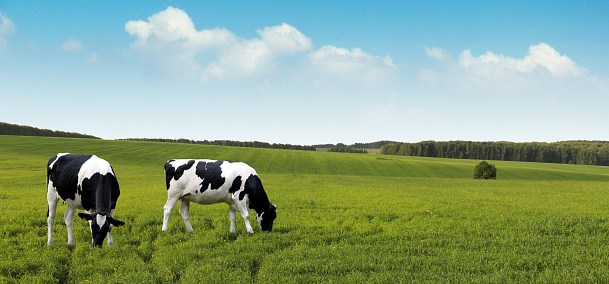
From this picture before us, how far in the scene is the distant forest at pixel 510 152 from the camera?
135 m

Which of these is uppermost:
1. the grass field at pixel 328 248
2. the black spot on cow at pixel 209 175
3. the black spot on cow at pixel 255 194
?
the black spot on cow at pixel 209 175

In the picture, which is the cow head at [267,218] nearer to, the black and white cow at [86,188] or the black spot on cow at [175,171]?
the black spot on cow at [175,171]

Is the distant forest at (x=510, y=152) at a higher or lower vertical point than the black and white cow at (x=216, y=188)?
higher

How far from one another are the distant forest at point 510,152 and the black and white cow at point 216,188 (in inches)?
5774

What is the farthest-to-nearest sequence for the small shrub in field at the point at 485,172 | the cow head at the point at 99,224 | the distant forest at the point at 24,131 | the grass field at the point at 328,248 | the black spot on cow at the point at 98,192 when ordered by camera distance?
the distant forest at the point at 24,131
the small shrub in field at the point at 485,172
the black spot on cow at the point at 98,192
the cow head at the point at 99,224
the grass field at the point at 328,248

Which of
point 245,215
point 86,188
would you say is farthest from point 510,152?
point 86,188

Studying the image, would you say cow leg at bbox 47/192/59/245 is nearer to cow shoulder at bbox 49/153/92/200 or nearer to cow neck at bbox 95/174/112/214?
cow shoulder at bbox 49/153/92/200

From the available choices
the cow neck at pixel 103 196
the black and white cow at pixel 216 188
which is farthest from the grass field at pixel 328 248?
the cow neck at pixel 103 196

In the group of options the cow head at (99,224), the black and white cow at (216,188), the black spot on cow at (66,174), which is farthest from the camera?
the black and white cow at (216,188)

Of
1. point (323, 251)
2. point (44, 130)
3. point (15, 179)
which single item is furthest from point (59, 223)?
point (44, 130)

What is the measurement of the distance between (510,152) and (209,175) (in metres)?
164

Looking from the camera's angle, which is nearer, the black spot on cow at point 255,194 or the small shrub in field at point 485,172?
the black spot on cow at point 255,194

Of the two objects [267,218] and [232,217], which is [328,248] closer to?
[267,218]

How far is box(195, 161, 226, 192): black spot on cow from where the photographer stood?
948 centimetres
